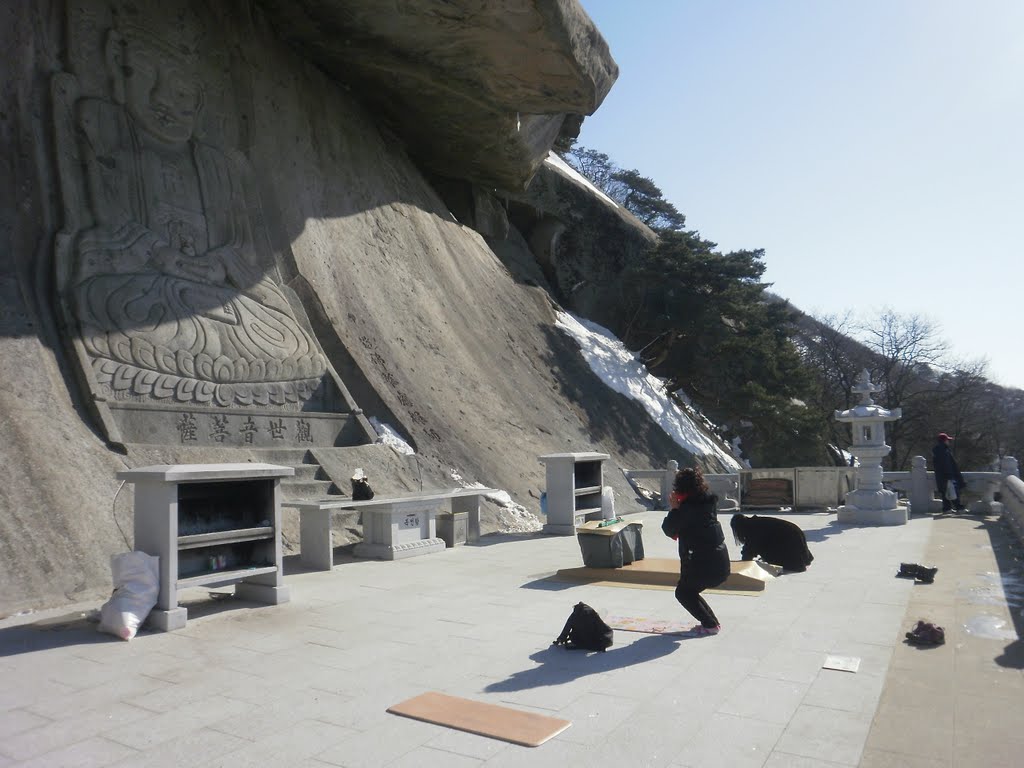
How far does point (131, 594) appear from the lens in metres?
5.99

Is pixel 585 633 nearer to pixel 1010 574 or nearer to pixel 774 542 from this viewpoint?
pixel 774 542

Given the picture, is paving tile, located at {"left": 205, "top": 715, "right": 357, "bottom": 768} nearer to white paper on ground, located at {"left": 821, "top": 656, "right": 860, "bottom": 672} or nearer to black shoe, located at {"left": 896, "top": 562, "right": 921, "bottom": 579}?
white paper on ground, located at {"left": 821, "top": 656, "right": 860, "bottom": 672}

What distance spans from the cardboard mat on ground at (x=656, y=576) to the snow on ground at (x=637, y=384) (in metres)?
15.4

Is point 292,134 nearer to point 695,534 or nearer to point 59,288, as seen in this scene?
point 59,288

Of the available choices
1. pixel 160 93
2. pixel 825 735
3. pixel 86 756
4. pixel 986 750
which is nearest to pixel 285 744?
pixel 86 756

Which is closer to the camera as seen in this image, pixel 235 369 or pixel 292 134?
pixel 235 369

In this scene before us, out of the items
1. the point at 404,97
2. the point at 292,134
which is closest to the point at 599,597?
the point at 292,134

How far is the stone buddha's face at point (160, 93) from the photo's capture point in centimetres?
1298

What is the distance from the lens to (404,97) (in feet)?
62.5

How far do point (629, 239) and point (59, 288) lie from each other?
24452mm

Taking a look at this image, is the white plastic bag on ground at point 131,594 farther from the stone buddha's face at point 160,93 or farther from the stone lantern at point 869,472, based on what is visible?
the stone lantern at point 869,472

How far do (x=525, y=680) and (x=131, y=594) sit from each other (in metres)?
3.36

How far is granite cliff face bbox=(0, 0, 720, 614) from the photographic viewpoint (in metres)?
9.78

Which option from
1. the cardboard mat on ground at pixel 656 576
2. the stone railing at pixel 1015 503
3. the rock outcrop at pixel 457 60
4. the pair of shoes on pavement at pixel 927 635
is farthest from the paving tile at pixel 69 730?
the rock outcrop at pixel 457 60
